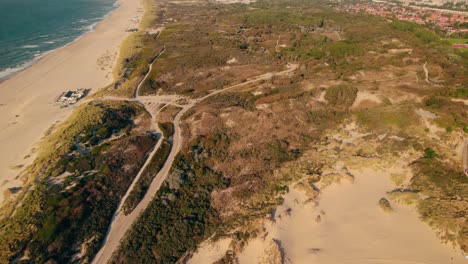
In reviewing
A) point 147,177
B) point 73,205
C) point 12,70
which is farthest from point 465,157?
point 12,70

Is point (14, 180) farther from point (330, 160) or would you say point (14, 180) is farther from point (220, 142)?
point (330, 160)

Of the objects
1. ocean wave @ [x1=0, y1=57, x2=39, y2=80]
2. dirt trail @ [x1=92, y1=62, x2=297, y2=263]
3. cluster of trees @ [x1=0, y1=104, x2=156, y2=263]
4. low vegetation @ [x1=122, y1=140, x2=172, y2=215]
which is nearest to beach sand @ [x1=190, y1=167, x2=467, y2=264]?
dirt trail @ [x1=92, y1=62, x2=297, y2=263]

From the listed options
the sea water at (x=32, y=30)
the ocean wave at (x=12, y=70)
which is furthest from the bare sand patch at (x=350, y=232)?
the sea water at (x=32, y=30)

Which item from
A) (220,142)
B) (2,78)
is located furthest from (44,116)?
(220,142)

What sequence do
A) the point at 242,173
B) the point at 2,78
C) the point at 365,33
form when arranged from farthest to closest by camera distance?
the point at 365,33
the point at 2,78
the point at 242,173

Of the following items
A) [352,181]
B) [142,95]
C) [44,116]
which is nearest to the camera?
[352,181]

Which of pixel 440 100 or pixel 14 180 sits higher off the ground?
pixel 440 100

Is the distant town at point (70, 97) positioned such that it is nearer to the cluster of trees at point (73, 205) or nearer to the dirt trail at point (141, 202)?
the dirt trail at point (141, 202)
